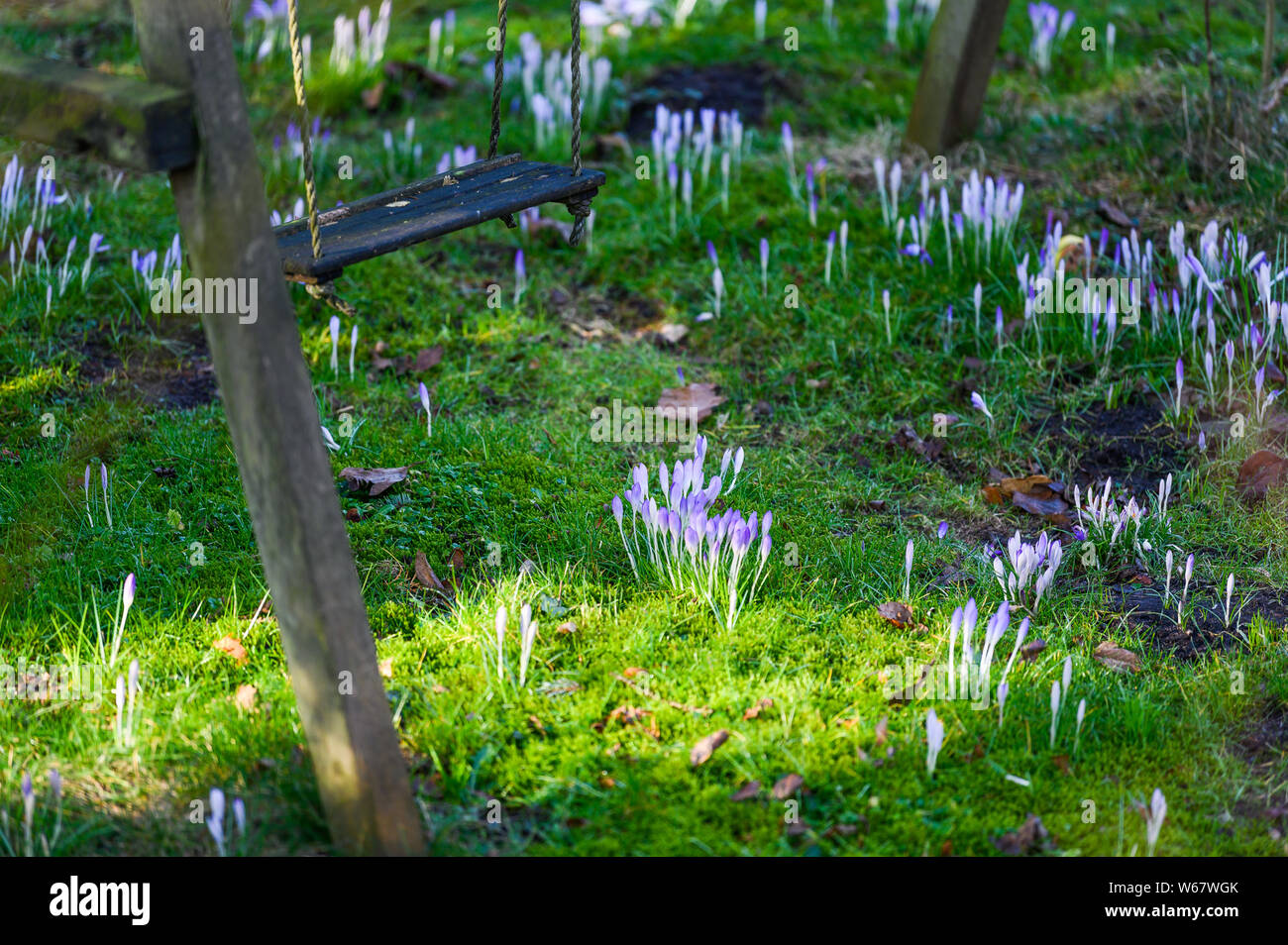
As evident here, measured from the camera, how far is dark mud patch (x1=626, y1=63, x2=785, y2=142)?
7.27 metres

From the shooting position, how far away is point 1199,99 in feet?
20.6

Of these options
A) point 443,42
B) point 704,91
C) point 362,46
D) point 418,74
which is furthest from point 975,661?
point 443,42

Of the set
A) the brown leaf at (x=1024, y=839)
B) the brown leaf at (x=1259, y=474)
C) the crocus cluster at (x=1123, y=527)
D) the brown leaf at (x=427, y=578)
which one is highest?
the brown leaf at (x=1259, y=474)

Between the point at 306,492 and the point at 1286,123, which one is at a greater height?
the point at 1286,123

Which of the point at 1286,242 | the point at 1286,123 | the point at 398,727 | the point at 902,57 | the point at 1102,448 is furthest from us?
the point at 902,57

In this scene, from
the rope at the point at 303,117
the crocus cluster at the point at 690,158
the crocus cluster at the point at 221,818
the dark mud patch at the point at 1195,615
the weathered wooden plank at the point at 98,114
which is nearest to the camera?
the weathered wooden plank at the point at 98,114

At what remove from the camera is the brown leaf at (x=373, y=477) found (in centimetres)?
442

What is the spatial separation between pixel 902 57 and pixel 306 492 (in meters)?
6.51

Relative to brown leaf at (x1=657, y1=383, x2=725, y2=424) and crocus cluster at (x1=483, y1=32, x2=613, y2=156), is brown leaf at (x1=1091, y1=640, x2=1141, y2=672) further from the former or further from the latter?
crocus cluster at (x1=483, y1=32, x2=613, y2=156)

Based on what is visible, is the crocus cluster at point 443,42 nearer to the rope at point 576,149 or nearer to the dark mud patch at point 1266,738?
the rope at point 576,149

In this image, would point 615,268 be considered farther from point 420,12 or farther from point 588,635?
point 420,12

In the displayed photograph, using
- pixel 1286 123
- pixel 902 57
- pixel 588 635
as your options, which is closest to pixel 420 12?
pixel 902 57

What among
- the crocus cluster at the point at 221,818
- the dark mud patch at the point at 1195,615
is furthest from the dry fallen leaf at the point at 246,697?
the dark mud patch at the point at 1195,615

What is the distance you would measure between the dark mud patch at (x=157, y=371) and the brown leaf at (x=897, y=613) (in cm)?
284
